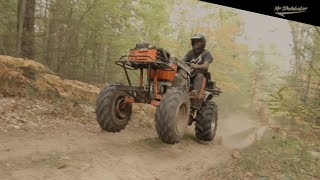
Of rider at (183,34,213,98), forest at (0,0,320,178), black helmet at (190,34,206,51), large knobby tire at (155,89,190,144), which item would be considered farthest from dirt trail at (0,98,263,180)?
black helmet at (190,34,206,51)

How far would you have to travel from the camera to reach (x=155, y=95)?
6469mm

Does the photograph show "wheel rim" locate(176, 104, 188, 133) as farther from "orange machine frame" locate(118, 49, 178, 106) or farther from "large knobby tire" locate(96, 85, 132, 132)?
"large knobby tire" locate(96, 85, 132, 132)

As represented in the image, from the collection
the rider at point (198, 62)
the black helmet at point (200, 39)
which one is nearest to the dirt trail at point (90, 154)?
the rider at point (198, 62)

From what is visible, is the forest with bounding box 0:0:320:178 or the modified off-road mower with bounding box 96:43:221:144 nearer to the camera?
the modified off-road mower with bounding box 96:43:221:144

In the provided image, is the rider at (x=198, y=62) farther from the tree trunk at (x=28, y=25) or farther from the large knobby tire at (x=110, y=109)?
the tree trunk at (x=28, y=25)

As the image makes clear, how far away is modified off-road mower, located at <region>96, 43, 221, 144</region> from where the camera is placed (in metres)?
5.53

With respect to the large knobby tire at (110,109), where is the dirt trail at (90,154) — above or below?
below

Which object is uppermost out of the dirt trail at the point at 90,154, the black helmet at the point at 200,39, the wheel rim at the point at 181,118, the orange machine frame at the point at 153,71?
the black helmet at the point at 200,39

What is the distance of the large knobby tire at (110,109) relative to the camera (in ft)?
19.7

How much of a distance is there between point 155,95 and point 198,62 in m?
1.93

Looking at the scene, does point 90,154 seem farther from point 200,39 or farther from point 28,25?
point 28,25

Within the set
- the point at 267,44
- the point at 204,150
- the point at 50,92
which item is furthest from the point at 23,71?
the point at 267,44

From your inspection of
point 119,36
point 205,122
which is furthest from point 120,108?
point 119,36

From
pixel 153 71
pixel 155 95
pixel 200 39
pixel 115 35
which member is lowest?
pixel 155 95
